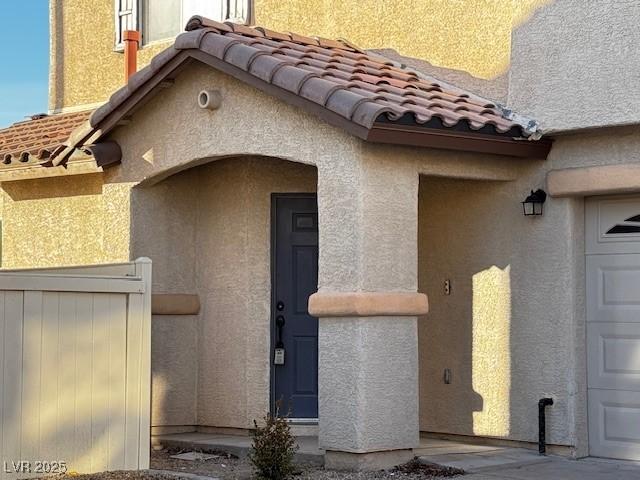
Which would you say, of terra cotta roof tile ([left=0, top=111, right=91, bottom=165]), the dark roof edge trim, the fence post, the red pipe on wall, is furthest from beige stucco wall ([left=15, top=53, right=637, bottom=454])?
the red pipe on wall

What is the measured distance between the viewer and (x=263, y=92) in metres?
10.6

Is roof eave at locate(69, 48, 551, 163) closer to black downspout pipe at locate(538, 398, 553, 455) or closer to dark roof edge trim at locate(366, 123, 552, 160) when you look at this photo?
dark roof edge trim at locate(366, 123, 552, 160)

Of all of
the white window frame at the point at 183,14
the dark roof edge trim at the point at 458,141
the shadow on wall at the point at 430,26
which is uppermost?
the white window frame at the point at 183,14

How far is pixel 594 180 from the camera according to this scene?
34.0 ft

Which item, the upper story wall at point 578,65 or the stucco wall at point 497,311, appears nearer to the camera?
the upper story wall at point 578,65

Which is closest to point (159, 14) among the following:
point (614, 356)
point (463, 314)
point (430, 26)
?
point (430, 26)

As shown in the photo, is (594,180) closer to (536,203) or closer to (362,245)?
(536,203)

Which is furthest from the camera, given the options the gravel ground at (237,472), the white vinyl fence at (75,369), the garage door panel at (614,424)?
the garage door panel at (614,424)

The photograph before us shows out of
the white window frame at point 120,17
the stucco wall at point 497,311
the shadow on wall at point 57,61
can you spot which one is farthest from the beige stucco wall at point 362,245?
the shadow on wall at point 57,61

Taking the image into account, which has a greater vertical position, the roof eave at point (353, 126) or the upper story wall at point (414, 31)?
the upper story wall at point (414, 31)

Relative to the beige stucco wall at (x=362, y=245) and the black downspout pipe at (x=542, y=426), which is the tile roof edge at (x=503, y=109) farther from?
the black downspout pipe at (x=542, y=426)

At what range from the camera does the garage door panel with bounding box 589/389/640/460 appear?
10.3 meters

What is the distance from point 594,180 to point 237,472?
13.0 feet

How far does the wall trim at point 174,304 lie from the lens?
40.2ft
